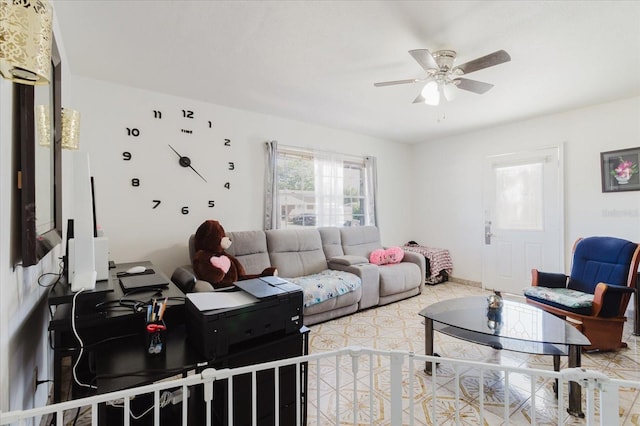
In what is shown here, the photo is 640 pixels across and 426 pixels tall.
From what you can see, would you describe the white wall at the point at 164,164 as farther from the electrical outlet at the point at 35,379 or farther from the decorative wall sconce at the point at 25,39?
the decorative wall sconce at the point at 25,39

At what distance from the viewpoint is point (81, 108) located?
2781mm

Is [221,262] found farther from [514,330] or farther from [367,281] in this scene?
[514,330]

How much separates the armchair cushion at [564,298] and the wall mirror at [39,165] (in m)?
3.64

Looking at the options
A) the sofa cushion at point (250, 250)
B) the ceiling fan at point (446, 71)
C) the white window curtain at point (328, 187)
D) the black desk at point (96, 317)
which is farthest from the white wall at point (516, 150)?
the black desk at point (96, 317)

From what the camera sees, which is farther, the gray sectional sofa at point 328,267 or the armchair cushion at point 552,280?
the gray sectional sofa at point 328,267

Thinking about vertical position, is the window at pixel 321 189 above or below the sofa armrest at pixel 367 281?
above

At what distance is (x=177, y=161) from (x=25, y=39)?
2613mm

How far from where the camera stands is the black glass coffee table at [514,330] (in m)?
1.87

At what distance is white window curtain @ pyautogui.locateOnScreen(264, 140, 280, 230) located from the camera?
3830mm

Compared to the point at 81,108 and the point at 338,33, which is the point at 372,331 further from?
the point at 81,108

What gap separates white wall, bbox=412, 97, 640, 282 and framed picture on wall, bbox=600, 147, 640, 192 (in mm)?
64

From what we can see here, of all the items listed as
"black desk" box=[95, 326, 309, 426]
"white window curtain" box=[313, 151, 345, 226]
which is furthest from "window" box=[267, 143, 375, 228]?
"black desk" box=[95, 326, 309, 426]

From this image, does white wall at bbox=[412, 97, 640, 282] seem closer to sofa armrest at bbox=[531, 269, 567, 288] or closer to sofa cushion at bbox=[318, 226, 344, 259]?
sofa armrest at bbox=[531, 269, 567, 288]

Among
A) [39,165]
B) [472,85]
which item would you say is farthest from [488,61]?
[39,165]
